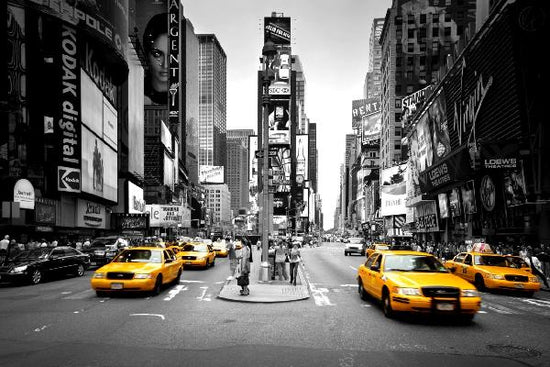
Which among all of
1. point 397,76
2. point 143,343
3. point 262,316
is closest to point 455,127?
point 262,316

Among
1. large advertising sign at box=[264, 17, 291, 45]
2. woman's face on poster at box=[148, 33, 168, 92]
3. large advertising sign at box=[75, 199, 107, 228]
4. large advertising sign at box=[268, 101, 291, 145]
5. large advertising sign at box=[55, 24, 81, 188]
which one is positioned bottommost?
large advertising sign at box=[75, 199, 107, 228]

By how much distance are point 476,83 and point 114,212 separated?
43.0m

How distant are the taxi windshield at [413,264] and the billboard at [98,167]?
36.7 metres

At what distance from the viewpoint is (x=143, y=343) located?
846 cm

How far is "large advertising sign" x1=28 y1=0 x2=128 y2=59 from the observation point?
4322 centimetres

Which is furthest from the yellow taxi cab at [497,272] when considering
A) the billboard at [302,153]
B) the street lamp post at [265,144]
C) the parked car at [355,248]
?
the billboard at [302,153]

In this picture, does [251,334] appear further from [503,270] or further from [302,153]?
[302,153]

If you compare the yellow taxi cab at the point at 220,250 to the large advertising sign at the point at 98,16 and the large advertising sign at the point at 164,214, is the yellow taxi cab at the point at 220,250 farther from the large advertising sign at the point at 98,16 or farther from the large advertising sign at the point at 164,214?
the large advertising sign at the point at 164,214

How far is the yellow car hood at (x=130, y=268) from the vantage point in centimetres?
1436

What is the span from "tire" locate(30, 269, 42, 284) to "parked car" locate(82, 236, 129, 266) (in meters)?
8.65

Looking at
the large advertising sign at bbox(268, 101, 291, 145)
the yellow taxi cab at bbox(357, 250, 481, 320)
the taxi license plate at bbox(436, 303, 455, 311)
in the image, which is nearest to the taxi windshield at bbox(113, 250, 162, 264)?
the yellow taxi cab at bbox(357, 250, 481, 320)

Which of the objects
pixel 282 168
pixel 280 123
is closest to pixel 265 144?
pixel 280 123

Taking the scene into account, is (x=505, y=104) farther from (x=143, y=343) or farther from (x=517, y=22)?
(x=143, y=343)

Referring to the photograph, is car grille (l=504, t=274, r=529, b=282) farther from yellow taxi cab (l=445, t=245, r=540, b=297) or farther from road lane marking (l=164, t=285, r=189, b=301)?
road lane marking (l=164, t=285, r=189, b=301)
